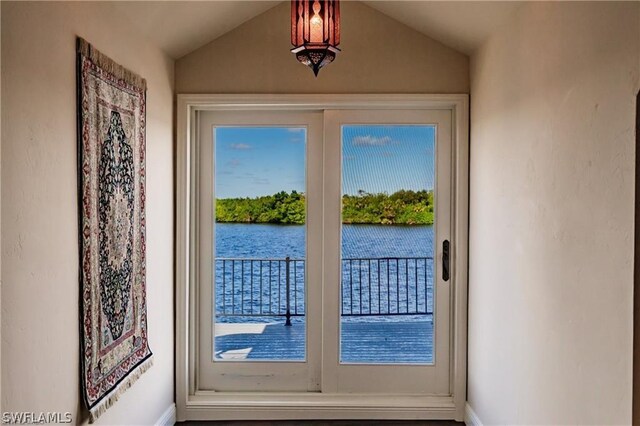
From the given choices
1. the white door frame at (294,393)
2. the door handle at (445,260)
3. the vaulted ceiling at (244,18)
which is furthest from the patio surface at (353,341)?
the vaulted ceiling at (244,18)

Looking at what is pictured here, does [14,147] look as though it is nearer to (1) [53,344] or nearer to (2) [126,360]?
(1) [53,344]

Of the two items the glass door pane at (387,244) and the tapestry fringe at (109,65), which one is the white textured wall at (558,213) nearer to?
the glass door pane at (387,244)

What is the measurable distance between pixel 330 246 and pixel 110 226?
149 centimetres

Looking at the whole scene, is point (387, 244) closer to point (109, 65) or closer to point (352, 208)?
point (352, 208)

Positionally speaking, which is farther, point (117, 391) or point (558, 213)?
point (117, 391)

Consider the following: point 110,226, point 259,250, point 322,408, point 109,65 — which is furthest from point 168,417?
point 109,65

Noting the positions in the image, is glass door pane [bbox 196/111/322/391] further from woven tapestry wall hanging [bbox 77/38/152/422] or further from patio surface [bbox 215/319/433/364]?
woven tapestry wall hanging [bbox 77/38/152/422]

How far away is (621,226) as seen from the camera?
1.49 m

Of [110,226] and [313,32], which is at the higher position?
[313,32]

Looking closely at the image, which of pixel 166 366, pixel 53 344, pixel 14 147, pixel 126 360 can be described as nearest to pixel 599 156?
pixel 14 147

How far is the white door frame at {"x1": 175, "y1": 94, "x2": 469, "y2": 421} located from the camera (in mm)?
3252

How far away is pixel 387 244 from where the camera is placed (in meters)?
3.39

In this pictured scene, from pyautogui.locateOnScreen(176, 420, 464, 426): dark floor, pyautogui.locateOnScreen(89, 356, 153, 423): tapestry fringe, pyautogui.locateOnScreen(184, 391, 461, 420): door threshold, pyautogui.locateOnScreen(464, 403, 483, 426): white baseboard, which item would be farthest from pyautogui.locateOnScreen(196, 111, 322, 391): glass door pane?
pyautogui.locateOnScreen(464, 403, 483, 426): white baseboard

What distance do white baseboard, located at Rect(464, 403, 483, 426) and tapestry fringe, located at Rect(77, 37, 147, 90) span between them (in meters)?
2.52
